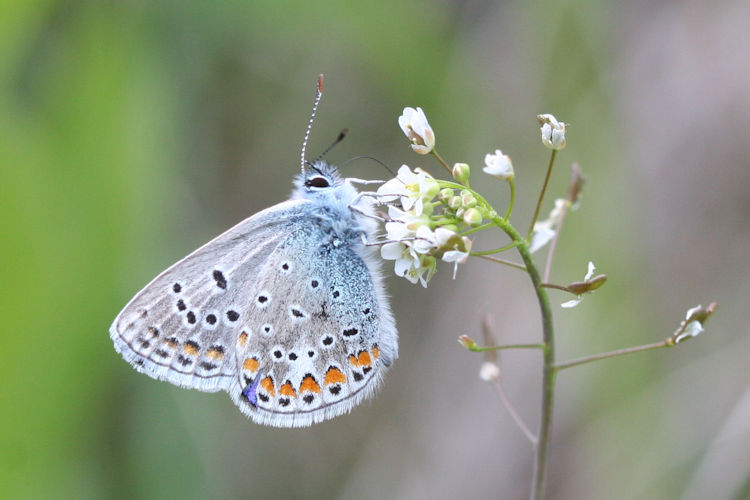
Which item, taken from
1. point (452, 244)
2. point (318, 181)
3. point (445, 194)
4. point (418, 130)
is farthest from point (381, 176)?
point (452, 244)

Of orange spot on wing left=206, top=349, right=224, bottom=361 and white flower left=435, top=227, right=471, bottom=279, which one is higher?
white flower left=435, top=227, right=471, bottom=279

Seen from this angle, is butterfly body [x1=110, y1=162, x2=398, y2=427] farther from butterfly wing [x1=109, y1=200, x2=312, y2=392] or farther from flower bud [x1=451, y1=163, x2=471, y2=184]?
flower bud [x1=451, y1=163, x2=471, y2=184]

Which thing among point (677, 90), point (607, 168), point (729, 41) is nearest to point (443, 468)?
point (607, 168)

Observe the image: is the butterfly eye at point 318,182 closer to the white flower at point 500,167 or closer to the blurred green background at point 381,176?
the white flower at point 500,167

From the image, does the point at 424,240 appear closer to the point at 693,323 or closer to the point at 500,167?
the point at 500,167

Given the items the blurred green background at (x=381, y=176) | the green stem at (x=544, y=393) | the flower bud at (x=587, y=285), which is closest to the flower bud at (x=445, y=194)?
the green stem at (x=544, y=393)

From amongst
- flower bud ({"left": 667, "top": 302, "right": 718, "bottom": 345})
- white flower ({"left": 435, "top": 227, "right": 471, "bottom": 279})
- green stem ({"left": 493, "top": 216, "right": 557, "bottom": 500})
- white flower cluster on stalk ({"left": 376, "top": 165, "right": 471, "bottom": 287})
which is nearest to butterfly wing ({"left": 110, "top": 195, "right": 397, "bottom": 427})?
white flower cluster on stalk ({"left": 376, "top": 165, "right": 471, "bottom": 287})
